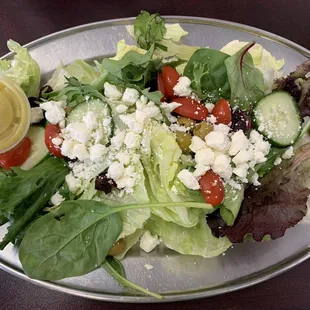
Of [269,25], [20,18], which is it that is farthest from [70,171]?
[269,25]

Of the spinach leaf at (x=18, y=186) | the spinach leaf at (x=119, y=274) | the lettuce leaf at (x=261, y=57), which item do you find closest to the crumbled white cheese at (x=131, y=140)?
the spinach leaf at (x=18, y=186)

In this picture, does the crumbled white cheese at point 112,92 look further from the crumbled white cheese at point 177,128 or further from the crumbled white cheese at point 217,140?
the crumbled white cheese at point 217,140

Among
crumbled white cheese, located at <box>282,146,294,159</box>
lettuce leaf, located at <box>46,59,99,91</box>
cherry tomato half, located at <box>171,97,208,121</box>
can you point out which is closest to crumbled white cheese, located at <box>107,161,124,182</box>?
cherry tomato half, located at <box>171,97,208,121</box>

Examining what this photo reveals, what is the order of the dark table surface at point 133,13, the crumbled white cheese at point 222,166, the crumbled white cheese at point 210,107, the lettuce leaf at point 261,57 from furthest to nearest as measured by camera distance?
the dark table surface at point 133,13 < the lettuce leaf at point 261,57 < the crumbled white cheese at point 210,107 < the crumbled white cheese at point 222,166

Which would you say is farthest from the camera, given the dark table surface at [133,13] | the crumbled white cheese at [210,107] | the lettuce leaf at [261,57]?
the dark table surface at [133,13]

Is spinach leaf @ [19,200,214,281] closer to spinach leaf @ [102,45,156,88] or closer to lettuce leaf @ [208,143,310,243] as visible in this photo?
lettuce leaf @ [208,143,310,243]

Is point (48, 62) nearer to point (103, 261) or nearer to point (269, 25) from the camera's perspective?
point (103, 261)

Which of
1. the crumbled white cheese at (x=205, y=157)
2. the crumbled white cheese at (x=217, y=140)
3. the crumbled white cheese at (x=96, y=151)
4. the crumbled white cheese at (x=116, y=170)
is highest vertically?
the crumbled white cheese at (x=217, y=140)

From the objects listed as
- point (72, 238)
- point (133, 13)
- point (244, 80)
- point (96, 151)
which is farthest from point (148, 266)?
point (133, 13)
